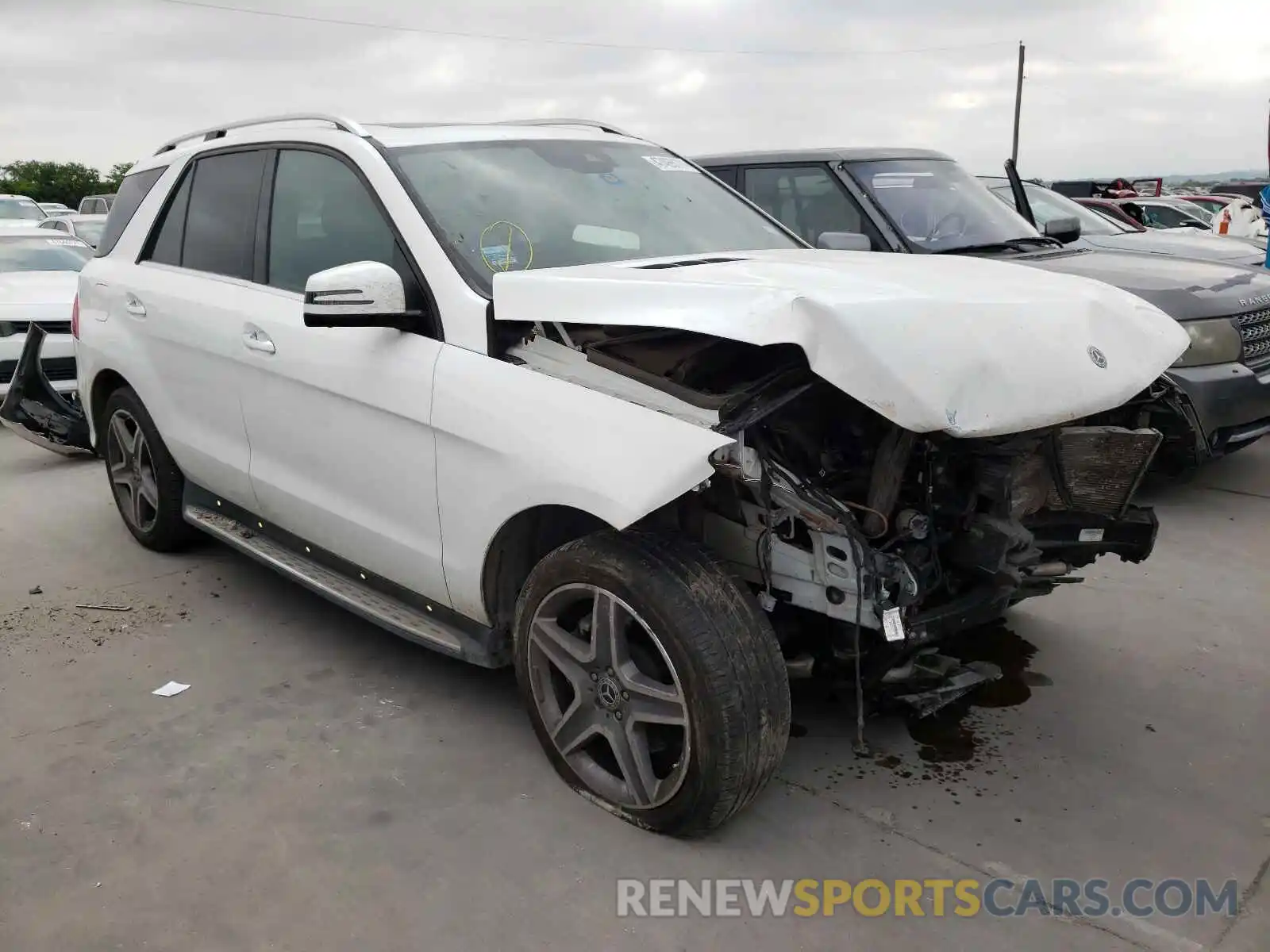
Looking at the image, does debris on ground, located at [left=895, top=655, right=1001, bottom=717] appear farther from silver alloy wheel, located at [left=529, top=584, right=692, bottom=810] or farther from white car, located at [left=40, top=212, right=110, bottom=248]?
white car, located at [left=40, top=212, right=110, bottom=248]

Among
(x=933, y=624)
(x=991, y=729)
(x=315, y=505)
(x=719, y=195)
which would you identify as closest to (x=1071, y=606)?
(x=991, y=729)

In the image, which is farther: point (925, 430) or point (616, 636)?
point (616, 636)

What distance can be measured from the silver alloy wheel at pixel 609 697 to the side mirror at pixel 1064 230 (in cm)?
490

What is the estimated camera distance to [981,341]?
8.64 feet

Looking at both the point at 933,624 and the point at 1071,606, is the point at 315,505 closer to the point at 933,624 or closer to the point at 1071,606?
the point at 933,624

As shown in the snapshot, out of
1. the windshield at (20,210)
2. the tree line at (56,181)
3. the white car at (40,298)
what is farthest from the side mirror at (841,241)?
the tree line at (56,181)

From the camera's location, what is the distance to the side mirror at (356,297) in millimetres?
3123

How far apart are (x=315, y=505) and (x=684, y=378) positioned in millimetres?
1592

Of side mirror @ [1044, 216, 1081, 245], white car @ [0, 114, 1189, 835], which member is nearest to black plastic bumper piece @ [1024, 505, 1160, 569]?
white car @ [0, 114, 1189, 835]

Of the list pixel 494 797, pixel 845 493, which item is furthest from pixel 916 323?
pixel 494 797

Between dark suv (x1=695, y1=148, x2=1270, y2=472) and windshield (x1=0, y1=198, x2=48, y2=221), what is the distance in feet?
49.2

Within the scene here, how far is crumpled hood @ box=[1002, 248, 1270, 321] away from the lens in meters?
5.71

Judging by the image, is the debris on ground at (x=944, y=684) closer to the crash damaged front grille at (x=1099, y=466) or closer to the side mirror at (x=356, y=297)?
the crash damaged front grille at (x=1099, y=466)

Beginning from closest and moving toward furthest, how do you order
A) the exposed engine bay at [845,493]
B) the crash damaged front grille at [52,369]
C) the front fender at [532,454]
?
the front fender at [532,454], the exposed engine bay at [845,493], the crash damaged front grille at [52,369]
